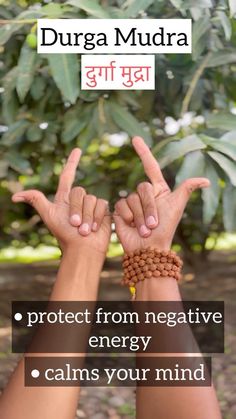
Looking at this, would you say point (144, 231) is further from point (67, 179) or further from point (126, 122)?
point (126, 122)

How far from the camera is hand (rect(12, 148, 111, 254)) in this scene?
1.17 meters

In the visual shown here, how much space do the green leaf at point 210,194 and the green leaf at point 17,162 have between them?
75 cm

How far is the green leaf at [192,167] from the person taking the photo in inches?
62.0

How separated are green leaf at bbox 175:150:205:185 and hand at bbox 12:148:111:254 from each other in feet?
1.31

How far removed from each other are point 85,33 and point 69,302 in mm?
869

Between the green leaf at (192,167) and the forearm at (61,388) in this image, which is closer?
the forearm at (61,388)

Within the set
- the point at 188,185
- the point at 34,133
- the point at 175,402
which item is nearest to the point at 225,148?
the point at 188,185

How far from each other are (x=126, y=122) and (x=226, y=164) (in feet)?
1.49

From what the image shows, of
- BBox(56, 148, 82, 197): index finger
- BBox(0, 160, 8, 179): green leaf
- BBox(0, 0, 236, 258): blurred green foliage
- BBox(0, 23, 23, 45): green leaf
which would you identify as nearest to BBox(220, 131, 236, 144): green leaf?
BBox(0, 0, 236, 258): blurred green foliage

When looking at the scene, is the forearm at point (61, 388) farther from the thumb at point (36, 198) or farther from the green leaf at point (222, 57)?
the green leaf at point (222, 57)

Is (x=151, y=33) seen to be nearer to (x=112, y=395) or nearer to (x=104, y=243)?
(x=104, y=243)

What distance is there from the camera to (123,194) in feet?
10.1

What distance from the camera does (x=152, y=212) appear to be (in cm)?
117

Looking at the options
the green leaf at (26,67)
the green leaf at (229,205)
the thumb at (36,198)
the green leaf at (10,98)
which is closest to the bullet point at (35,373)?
the thumb at (36,198)
